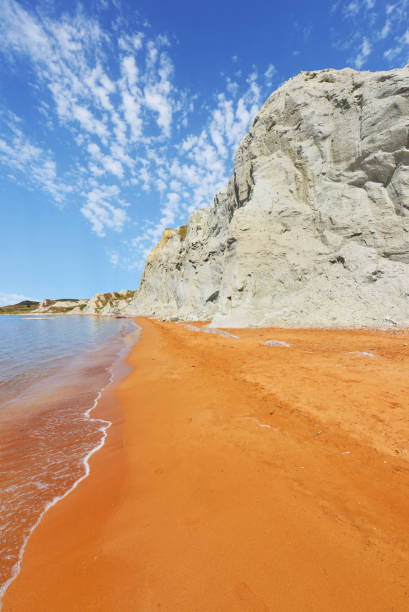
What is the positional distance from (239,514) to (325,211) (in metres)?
25.5

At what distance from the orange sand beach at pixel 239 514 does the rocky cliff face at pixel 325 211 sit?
52.2 feet

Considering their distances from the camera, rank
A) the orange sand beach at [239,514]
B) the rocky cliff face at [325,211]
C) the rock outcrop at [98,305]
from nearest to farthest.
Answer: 1. the orange sand beach at [239,514]
2. the rocky cliff face at [325,211]
3. the rock outcrop at [98,305]

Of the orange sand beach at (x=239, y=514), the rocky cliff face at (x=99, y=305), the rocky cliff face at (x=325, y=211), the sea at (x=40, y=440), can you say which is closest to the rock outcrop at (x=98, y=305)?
the rocky cliff face at (x=99, y=305)

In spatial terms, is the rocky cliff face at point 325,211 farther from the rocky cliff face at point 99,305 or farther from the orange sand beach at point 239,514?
the rocky cliff face at point 99,305

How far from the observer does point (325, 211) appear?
75.3ft

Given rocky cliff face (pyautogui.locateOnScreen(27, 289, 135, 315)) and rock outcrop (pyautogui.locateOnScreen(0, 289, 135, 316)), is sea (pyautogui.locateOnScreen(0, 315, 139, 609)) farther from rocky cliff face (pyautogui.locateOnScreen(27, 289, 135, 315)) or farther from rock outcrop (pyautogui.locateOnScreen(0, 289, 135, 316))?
rocky cliff face (pyautogui.locateOnScreen(27, 289, 135, 315))

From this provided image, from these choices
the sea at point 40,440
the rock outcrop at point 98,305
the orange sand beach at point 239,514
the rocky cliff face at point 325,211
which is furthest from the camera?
the rock outcrop at point 98,305

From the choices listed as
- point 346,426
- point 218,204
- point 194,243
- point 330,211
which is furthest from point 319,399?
point 194,243

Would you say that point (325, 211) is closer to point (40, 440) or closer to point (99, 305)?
point (40, 440)

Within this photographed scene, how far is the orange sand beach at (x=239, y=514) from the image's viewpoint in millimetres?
1911

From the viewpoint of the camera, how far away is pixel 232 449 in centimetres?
399

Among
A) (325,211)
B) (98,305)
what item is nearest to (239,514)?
(325,211)

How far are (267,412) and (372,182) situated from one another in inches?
1000

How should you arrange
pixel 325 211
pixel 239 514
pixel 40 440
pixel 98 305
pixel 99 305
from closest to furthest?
1. pixel 239 514
2. pixel 40 440
3. pixel 325 211
4. pixel 98 305
5. pixel 99 305
